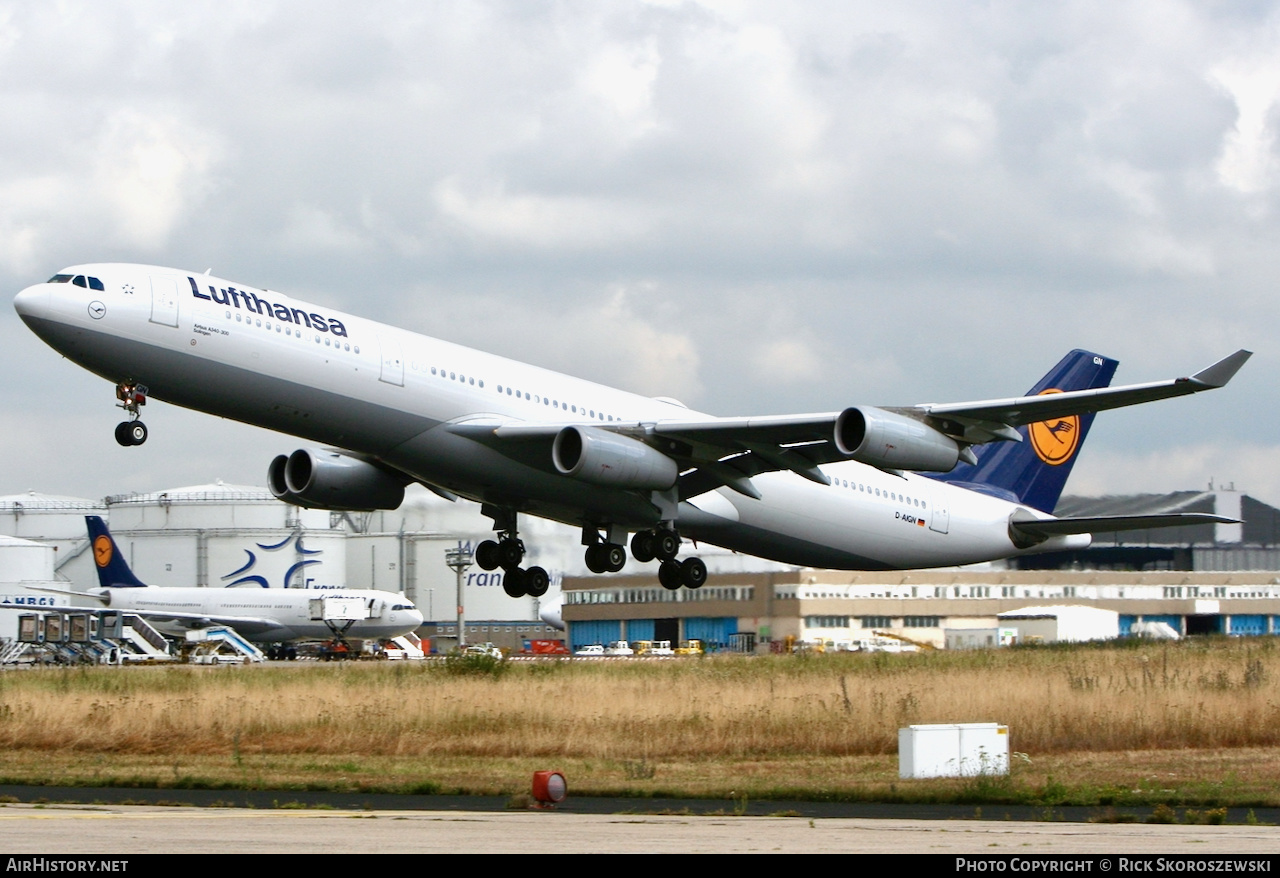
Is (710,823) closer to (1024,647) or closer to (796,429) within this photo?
(796,429)

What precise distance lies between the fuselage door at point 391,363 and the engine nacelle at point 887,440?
27.2ft

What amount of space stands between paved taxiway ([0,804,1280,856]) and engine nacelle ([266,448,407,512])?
1435 cm

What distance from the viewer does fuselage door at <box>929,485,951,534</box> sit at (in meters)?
40.2

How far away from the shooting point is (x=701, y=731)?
32.3 meters

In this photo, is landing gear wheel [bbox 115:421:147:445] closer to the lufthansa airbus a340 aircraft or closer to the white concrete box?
the lufthansa airbus a340 aircraft

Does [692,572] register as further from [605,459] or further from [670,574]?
[605,459]

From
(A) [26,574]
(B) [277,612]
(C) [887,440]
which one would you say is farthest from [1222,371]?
(A) [26,574]

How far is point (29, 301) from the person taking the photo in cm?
2798

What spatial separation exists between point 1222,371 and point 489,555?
54.9 feet

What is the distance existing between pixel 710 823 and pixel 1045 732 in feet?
43.8

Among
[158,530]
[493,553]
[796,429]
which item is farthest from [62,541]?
[796,429]

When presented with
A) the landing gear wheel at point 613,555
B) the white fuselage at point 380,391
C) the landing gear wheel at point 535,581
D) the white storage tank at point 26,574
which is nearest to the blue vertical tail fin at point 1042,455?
the white fuselage at point 380,391
